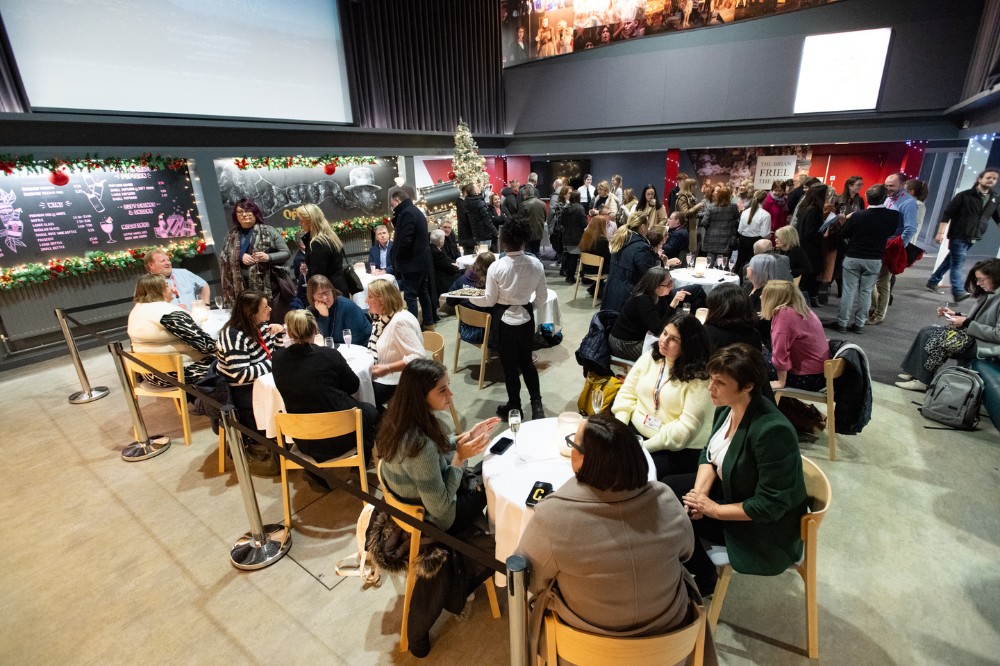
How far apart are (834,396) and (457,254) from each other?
17.2 feet

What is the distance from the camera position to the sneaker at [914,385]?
417 centimetres

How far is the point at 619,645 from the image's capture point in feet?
4.20

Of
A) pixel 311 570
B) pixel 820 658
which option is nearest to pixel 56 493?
pixel 311 570

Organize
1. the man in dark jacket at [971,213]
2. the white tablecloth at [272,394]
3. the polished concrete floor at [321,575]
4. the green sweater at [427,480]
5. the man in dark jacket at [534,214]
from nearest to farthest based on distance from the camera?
the green sweater at [427,480]
the polished concrete floor at [321,575]
the white tablecloth at [272,394]
the man in dark jacket at [971,213]
the man in dark jacket at [534,214]

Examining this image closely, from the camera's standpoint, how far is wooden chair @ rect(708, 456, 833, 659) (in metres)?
1.86

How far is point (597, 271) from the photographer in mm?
7516

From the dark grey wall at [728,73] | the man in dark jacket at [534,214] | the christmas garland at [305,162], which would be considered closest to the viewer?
the christmas garland at [305,162]

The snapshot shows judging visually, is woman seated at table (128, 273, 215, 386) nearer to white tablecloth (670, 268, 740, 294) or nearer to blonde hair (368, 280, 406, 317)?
blonde hair (368, 280, 406, 317)

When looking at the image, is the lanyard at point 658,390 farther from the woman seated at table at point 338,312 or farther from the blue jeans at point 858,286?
the blue jeans at point 858,286

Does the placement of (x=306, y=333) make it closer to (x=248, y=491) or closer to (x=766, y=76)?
(x=248, y=491)

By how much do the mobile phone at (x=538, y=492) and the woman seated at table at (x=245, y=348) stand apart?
2.17 meters

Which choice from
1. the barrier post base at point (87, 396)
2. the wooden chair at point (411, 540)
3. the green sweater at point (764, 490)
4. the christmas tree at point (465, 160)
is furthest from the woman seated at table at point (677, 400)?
the christmas tree at point (465, 160)

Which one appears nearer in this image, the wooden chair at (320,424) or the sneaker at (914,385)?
the wooden chair at (320,424)

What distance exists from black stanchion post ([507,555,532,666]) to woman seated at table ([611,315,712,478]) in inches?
50.7
